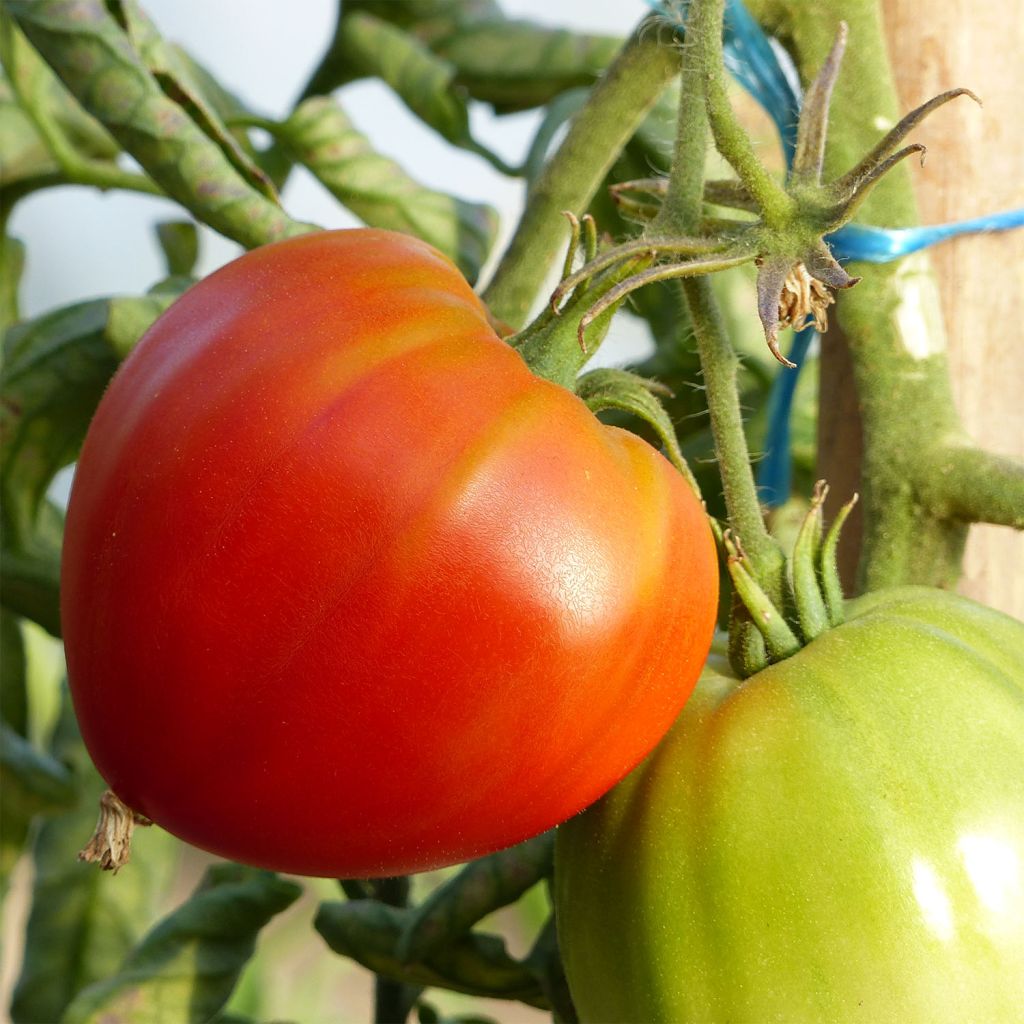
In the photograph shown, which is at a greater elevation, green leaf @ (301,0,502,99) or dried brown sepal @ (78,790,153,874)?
green leaf @ (301,0,502,99)

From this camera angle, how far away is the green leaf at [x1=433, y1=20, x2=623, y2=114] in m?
0.76

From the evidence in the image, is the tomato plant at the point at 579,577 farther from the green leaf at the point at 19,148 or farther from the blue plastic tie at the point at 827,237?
the green leaf at the point at 19,148

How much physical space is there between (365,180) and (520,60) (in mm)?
209

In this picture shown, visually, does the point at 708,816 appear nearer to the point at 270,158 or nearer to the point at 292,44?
the point at 270,158

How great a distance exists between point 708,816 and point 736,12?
0.96 ft

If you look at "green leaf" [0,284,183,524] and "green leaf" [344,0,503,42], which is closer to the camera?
"green leaf" [0,284,183,524]

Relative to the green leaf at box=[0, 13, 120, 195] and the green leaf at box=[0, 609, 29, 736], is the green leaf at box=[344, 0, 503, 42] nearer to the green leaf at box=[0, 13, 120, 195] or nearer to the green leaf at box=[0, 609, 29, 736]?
the green leaf at box=[0, 13, 120, 195]

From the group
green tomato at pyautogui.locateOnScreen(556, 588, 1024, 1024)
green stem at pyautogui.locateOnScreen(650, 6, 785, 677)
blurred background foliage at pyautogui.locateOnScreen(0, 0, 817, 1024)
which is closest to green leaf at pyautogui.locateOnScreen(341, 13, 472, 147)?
blurred background foliage at pyautogui.locateOnScreen(0, 0, 817, 1024)

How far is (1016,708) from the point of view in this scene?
0.39 metres

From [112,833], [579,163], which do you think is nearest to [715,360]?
[579,163]

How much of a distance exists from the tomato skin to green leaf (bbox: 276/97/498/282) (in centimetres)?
26

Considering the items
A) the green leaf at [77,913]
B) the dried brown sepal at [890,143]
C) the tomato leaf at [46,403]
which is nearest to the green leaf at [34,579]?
the tomato leaf at [46,403]

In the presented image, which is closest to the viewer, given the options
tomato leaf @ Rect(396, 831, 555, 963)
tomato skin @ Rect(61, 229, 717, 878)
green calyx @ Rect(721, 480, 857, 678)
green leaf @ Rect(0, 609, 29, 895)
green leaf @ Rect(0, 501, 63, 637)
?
tomato skin @ Rect(61, 229, 717, 878)

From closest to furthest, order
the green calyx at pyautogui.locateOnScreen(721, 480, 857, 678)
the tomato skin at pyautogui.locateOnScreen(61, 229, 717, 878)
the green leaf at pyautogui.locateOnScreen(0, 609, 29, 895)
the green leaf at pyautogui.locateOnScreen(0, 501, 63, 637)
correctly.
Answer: the tomato skin at pyautogui.locateOnScreen(61, 229, 717, 878) < the green calyx at pyautogui.locateOnScreen(721, 480, 857, 678) < the green leaf at pyautogui.locateOnScreen(0, 501, 63, 637) < the green leaf at pyautogui.locateOnScreen(0, 609, 29, 895)
